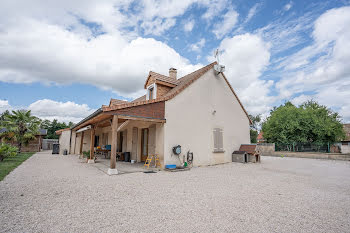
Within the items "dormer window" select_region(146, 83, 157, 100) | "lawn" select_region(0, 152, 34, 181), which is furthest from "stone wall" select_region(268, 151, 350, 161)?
"lawn" select_region(0, 152, 34, 181)

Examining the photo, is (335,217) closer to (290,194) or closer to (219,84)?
(290,194)

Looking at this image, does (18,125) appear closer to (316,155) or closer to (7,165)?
(7,165)

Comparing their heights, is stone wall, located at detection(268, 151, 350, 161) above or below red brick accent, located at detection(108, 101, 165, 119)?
below

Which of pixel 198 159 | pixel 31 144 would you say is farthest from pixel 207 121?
pixel 31 144

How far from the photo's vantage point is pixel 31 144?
1998 cm

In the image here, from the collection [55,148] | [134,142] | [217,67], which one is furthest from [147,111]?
[55,148]

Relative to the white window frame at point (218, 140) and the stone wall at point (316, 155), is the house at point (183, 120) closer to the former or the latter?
the white window frame at point (218, 140)

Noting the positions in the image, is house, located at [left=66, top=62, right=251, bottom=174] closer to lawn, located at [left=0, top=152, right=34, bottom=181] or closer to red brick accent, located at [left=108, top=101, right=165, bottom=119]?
red brick accent, located at [left=108, top=101, right=165, bottom=119]

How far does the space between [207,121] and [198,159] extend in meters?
2.25

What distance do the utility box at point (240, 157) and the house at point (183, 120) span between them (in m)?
0.29

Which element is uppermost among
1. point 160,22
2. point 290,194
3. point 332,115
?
point 160,22

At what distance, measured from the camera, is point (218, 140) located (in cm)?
1071

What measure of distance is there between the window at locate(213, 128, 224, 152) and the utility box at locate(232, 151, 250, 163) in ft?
4.15

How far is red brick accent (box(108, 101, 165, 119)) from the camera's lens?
7223 millimetres
